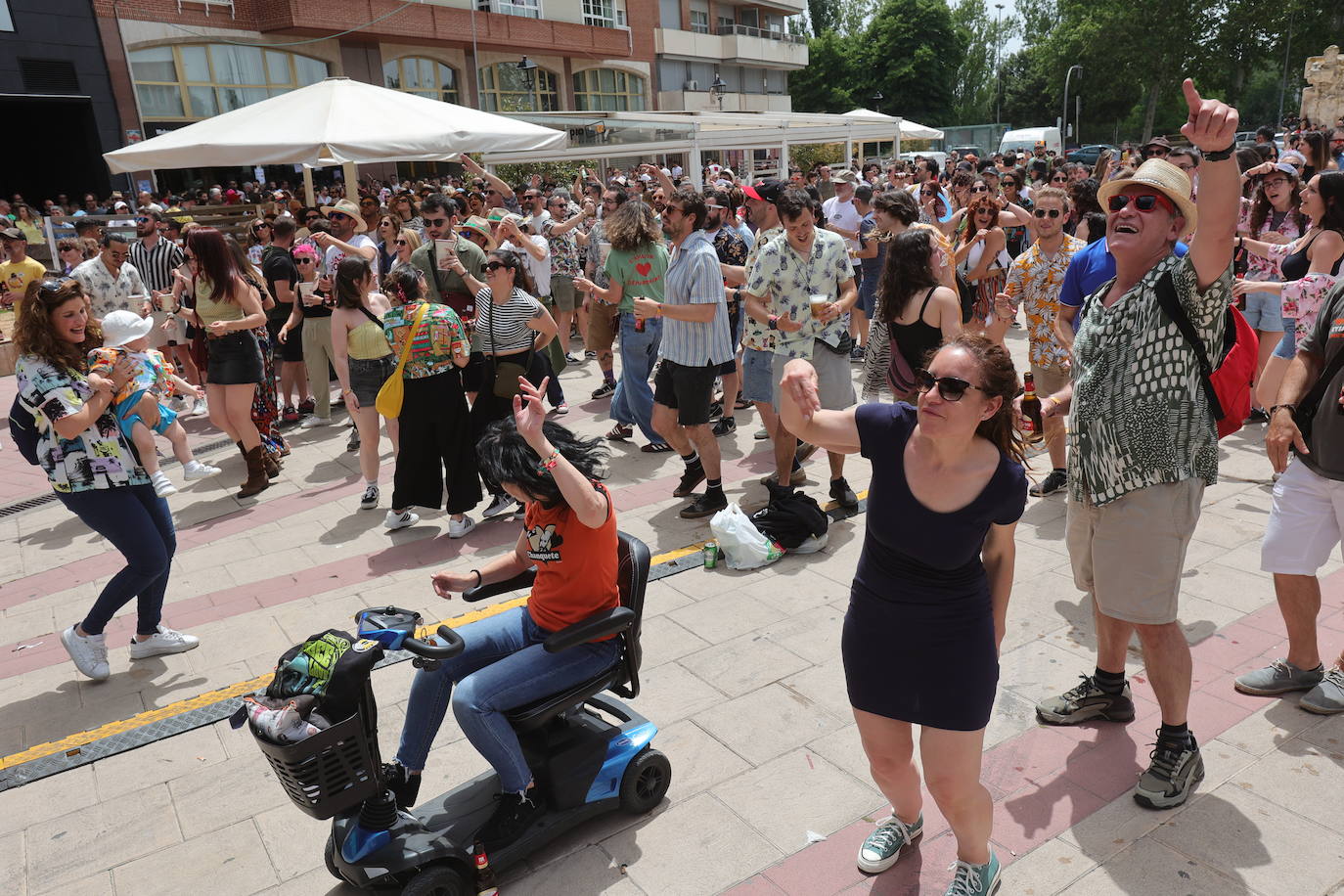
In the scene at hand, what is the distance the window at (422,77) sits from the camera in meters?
32.3

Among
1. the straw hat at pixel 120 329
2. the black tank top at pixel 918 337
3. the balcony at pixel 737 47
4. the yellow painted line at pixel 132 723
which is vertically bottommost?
the yellow painted line at pixel 132 723

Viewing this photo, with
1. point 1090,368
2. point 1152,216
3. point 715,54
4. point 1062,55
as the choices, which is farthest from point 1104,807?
point 1062,55

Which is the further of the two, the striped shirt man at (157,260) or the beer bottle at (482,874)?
the striped shirt man at (157,260)

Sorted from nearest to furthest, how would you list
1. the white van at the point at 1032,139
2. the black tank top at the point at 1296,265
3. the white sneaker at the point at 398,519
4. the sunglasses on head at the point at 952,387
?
the sunglasses on head at the point at 952,387, the black tank top at the point at 1296,265, the white sneaker at the point at 398,519, the white van at the point at 1032,139

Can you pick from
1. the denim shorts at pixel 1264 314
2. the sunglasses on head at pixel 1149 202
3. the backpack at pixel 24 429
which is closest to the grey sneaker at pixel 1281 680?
the sunglasses on head at pixel 1149 202

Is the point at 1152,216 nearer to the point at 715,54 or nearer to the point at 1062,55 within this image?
the point at 715,54

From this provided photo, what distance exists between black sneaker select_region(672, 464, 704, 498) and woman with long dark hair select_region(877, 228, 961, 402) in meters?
1.64

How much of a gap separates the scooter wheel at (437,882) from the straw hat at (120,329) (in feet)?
10.4

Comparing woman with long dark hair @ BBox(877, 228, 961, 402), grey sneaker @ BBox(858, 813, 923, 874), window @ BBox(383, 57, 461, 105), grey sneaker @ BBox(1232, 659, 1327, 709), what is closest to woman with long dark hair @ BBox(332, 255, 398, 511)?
woman with long dark hair @ BBox(877, 228, 961, 402)

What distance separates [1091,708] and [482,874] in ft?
7.58

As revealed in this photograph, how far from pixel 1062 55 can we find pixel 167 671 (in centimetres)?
6881

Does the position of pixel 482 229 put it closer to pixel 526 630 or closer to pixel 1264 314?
pixel 526 630

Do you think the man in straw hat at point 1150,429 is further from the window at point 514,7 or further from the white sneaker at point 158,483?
the window at point 514,7

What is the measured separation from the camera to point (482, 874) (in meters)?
2.79
